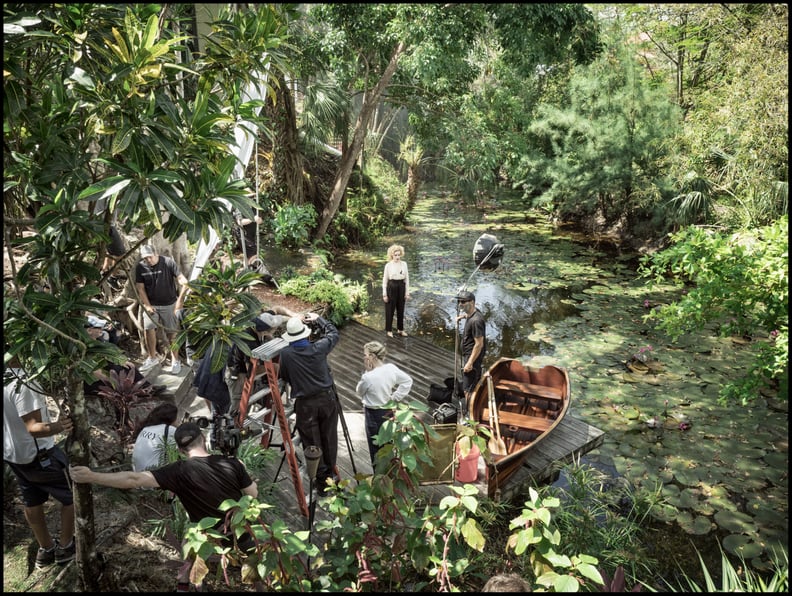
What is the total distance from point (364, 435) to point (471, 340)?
146 cm

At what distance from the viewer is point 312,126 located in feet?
39.4

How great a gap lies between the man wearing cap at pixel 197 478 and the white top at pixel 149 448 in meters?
0.84

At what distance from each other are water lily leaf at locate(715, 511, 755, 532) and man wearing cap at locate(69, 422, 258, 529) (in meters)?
4.55

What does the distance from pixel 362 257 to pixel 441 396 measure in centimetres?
829

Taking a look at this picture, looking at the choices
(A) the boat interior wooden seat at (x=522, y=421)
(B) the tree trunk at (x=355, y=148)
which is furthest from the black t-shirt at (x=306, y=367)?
(B) the tree trunk at (x=355, y=148)

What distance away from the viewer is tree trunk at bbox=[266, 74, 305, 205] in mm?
12227

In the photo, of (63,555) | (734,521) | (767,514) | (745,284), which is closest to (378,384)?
(63,555)

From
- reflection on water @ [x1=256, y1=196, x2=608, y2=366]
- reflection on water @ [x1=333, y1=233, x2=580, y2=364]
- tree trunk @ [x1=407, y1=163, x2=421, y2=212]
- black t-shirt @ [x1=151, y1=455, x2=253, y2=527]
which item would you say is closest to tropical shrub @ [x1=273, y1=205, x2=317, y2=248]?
reflection on water @ [x1=256, y1=196, x2=608, y2=366]

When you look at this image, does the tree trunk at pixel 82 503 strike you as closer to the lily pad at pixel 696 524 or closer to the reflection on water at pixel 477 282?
the lily pad at pixel 696 524

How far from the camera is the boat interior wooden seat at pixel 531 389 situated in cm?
613

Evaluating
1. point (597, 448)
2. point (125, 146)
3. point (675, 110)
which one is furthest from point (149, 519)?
point (675, 110)

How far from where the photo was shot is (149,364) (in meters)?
5.94

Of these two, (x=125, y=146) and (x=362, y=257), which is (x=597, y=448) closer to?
(x=125, y=146)

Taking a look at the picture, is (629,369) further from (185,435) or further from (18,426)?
(18,426)
